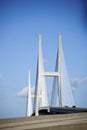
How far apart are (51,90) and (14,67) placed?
0.48 m

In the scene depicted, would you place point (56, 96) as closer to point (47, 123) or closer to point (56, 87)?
point (56, 87)

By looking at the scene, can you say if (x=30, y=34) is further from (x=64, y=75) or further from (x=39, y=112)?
(x=39, y=112)

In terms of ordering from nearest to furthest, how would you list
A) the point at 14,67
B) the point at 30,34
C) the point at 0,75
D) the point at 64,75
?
the point at 0,75 < the point at 14,67 < the point at 30,34 < the point at 64,75

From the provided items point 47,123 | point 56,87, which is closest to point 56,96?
point 56,87

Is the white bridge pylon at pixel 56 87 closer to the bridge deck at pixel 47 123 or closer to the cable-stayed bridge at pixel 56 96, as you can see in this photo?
the cable-stayed bridge at pixel 56 96

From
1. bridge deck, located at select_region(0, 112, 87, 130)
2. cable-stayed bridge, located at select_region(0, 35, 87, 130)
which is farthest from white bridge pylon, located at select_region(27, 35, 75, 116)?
bridge deck, located at select_region(0, 112, 87, 130)

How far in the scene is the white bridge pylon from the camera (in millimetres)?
2297

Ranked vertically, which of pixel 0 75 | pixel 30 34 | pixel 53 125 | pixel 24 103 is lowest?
pixel 53 125

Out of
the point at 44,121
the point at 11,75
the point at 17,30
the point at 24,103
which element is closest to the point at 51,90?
the point at 24,103

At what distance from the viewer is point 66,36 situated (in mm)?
2578

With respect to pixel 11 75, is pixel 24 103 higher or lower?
lower

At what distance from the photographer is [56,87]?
2.44m

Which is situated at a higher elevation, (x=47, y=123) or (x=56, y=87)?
(x=56, y=87)

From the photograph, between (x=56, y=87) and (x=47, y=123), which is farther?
(x=56, y=87)
